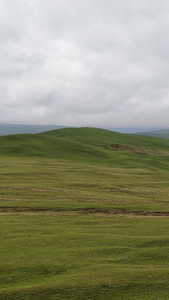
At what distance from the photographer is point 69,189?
52.8 meters

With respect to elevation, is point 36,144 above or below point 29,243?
above

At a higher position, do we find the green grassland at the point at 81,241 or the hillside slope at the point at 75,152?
the hillside slope at the point at 75,152

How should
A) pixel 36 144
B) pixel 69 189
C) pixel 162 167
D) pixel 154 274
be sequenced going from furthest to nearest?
1. pixel 36 144
2. pixel 162 167
3. pixel 69 189
4. pixel 154 274

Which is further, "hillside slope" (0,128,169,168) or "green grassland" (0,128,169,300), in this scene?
"hillside slope" (0,128,169,168)

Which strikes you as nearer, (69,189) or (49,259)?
(49,259)

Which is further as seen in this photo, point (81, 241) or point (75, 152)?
point (75, 152)

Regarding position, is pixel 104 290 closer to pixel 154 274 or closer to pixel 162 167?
pixel 154 274

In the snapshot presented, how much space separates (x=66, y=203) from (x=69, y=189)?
12754 millimetres

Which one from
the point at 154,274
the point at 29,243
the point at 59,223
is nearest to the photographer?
the point at 154,274

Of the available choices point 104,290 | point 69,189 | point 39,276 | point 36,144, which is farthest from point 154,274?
point 36,144

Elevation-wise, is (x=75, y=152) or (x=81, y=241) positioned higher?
(x=75, y=152)

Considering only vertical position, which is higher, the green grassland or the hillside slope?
the hillside slope

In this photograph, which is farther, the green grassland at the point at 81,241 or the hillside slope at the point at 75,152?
the hillside slope at the point at 75,152

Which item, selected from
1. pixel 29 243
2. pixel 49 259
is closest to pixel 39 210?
pixel 29 243
